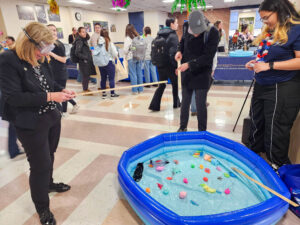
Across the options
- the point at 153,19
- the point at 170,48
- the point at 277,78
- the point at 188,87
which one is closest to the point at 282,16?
the point at 277,78

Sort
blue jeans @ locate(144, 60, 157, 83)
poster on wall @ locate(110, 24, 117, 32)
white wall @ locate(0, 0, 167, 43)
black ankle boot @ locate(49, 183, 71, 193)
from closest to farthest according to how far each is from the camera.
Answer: black ankle boot @ locate(49, 183, 71, 193)
blue jeans @ locate(144, 60, 157, 83)
white wall @ locate(0, 0, 167, 43)
poster on wall @ locate(110, 24, 117, 32)

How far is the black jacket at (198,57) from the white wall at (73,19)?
121 inches

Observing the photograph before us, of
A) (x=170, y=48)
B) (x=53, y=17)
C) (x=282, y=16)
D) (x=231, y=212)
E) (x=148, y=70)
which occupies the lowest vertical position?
(x=231, y=212)

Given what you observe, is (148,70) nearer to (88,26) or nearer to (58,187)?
(58,187)

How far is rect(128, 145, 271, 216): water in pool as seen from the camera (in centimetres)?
164

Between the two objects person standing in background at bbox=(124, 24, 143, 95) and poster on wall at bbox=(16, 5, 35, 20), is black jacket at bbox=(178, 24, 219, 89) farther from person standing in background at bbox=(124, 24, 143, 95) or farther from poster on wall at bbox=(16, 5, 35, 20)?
poster on wall at bbox=(16, 5, 35, 20)

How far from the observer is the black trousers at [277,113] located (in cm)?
173

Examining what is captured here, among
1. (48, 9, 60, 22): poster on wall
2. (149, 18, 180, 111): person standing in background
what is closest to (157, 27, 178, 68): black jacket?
(149, 18, 180, 111): person standing in background

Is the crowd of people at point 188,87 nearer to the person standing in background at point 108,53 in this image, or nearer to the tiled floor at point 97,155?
the tiled floor at point 97,155

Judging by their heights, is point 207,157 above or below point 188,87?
below

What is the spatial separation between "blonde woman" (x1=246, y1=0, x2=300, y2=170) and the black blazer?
169 centimetres

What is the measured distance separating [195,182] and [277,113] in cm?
94

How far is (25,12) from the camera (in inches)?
353

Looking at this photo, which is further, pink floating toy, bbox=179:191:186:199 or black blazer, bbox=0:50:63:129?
pink floating toy, bbox=179:191:186:199
